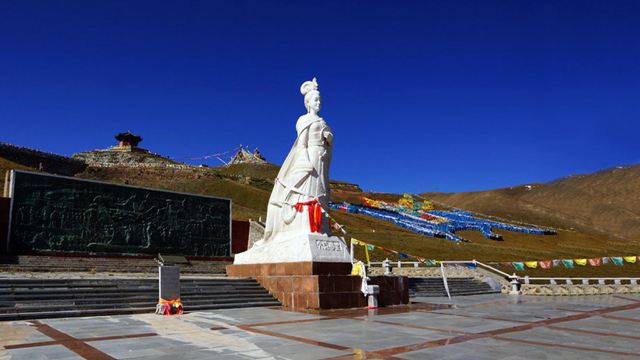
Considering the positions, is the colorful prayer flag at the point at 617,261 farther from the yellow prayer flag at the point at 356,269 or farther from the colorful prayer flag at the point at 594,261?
the yellow prayer flag at the point at 356,269

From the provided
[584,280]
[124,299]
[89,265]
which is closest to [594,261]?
[584,280]

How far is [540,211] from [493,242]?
45305 mm

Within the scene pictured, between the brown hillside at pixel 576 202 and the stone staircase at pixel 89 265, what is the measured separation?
66.4 metres

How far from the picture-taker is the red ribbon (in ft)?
49.1

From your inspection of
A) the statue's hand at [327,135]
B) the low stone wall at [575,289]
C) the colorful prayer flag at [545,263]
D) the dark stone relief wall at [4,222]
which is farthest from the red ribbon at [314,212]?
the colorful prayer flag at [545,263]

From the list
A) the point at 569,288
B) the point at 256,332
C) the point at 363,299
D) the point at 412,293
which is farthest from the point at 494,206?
the point at 256,332

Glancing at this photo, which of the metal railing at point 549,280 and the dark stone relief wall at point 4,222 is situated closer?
the dark stone relief wall at point 4,222

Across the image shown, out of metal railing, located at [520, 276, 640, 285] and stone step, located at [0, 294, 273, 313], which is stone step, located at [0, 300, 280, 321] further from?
metal railing, located at [520, 276, 640, 285]

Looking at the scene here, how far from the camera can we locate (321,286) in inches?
524

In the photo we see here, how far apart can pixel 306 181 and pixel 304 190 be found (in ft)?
0.98

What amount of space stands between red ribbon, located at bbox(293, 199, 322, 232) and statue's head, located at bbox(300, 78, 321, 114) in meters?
3.08

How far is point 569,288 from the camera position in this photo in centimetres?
2422

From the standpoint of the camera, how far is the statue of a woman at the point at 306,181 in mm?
15273

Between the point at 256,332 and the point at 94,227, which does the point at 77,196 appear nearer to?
the point at 94,227
